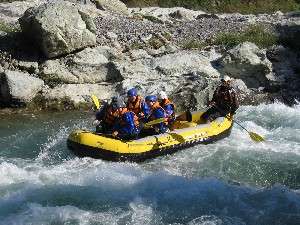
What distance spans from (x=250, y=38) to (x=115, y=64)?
21.5 ft

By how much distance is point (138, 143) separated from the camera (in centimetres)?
1290

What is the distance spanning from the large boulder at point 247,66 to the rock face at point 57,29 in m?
4.96

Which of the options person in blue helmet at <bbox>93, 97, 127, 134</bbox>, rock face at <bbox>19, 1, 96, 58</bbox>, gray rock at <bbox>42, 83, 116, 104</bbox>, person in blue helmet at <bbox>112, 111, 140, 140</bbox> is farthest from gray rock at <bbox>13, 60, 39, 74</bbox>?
person in blue helmet at <bbox>112, 111, 140, 140</bbox>

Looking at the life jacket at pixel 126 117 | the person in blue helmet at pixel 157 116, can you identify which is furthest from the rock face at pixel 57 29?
the life jacket at pixel 126 117

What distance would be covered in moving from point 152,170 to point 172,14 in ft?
64.5

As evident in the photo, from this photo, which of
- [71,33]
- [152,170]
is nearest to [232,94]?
[152,170]

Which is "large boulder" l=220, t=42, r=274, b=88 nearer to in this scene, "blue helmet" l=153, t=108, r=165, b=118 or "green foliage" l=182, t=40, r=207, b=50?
"green foliage" l=182, t=40, r=207, b=50

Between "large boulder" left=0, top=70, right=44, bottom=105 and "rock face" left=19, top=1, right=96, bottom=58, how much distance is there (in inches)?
62.1

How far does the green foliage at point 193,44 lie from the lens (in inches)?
843

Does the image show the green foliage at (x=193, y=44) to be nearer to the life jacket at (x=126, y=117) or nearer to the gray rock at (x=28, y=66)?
the gray rock at (x=28, y=66)

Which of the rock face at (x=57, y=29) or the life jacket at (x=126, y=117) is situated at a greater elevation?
the rock face at (x=57, y=29)

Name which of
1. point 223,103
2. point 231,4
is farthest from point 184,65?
point 231,4

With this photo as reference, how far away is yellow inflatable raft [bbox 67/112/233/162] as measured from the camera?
1259 cm

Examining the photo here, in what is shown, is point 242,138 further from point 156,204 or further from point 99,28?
point 99,28
